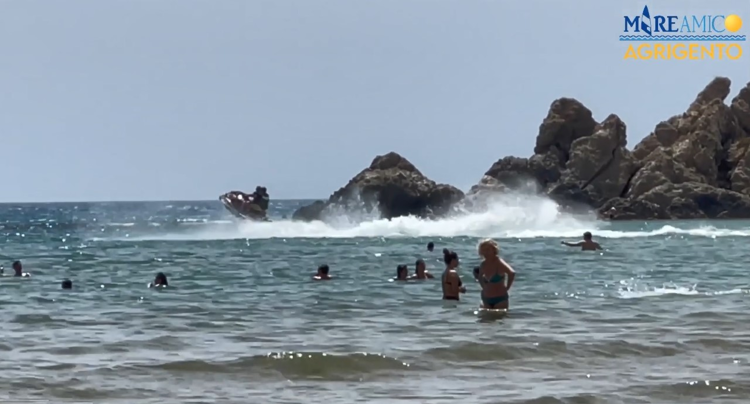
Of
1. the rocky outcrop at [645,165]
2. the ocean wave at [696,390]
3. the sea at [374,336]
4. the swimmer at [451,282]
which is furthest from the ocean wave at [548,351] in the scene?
the rocky outcrop at [645,165]

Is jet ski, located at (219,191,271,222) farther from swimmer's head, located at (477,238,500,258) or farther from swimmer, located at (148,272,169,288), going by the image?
swimmer's head, located at (477,238,500,258)

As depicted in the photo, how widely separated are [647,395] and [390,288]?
12471 millimetres

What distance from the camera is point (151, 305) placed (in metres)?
19.8

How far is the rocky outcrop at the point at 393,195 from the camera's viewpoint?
6606 centimetres

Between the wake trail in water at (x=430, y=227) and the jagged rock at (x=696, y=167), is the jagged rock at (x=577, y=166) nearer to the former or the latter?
the jagged rock at (x=696, y=167)

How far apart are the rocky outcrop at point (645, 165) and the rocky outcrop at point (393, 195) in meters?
6.11

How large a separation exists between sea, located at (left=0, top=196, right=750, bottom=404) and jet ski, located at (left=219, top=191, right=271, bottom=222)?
35.5 meters

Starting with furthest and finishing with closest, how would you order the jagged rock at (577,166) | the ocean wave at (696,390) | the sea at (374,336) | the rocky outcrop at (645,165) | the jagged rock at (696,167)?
the jagged rock at (577,166)
the rocky outcrop at (645,165)
the jagged rock at (696,167)
the sea at (374,336)
the ocean wave at (696,390)

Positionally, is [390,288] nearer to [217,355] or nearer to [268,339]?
[268,339]

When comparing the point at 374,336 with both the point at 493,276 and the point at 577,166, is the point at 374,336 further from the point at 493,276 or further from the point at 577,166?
the point at 577,166

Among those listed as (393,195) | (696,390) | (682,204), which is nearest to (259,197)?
(393,195)

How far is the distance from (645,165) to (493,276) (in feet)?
217

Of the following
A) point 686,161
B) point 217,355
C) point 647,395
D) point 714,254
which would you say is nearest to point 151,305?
point 217,355

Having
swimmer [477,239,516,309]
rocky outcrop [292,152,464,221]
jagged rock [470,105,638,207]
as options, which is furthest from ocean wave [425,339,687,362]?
jagged rock [470,105,638,207]
